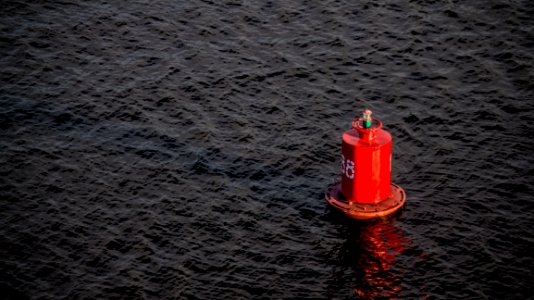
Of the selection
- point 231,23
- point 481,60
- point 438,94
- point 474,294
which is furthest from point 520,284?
point 231,23

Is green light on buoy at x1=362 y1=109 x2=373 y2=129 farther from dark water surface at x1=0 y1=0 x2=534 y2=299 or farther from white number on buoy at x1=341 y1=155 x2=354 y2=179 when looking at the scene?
dark water surface at x1=0 y1=0 x2=534 y2=299

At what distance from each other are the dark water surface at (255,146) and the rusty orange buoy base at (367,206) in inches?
21.1

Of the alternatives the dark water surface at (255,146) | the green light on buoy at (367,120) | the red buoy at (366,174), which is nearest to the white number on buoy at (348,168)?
the red buoy at (366,174)

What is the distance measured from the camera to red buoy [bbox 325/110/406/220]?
92.8 ft

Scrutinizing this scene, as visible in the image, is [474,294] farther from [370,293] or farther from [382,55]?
[382,55]

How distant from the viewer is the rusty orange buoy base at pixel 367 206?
28.7 meters

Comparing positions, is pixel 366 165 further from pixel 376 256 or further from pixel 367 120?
pixel 376 256

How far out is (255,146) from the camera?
34344mm

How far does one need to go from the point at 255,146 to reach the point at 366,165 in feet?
24.7

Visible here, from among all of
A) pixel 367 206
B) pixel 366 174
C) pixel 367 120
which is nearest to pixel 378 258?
pixel 367 206

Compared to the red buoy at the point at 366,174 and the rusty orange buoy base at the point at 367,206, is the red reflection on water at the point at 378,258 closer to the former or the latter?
the rusty orange buoy base at the point at 367,206

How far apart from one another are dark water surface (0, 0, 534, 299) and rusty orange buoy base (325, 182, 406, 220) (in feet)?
1.76

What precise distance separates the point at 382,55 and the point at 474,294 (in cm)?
1941

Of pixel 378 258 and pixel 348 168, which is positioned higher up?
pixel 348 168
